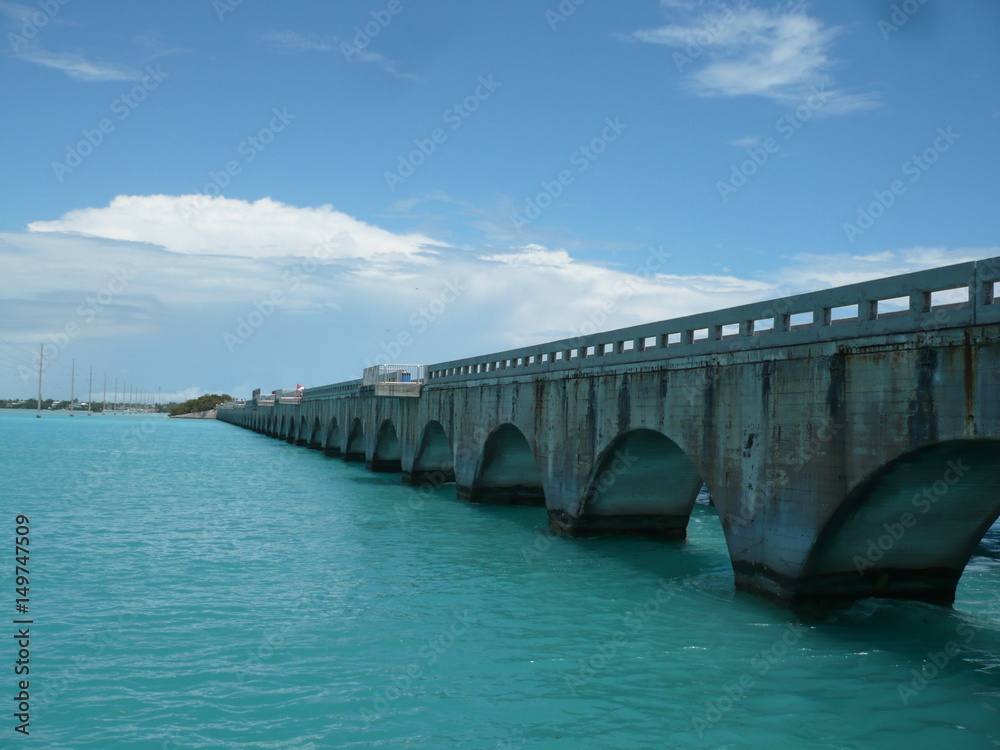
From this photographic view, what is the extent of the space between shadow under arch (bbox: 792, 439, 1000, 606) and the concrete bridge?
0.13 ft

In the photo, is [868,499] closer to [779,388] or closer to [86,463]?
[779,388]

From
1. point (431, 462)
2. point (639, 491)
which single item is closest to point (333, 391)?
point (431, 462)

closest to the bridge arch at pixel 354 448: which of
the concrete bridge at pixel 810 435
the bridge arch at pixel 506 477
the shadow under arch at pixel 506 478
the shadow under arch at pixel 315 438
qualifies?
the shadow under arch at pixel 315 438

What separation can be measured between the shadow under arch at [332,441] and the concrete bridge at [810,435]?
48126 millimetres

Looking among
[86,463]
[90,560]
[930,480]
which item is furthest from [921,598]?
[86,463]

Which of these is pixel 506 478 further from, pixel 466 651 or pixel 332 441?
pixel 332 441

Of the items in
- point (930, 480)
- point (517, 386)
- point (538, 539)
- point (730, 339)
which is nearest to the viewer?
point (930, 480)

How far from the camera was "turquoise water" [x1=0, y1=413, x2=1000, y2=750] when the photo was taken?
11.0 meters

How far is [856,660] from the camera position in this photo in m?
13.5

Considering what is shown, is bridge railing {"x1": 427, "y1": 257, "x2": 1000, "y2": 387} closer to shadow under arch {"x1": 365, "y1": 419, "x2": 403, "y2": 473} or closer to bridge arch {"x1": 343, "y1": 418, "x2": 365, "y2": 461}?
shadow under arch {"x1": 365, "y1": 419, "x2": 403, "y2": 473}

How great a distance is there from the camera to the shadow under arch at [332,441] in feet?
237

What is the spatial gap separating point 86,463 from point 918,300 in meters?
61.4

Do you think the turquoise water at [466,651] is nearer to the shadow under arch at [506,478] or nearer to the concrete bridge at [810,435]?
the concrete bridge at [810,435]

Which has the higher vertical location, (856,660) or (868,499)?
(868,499)
